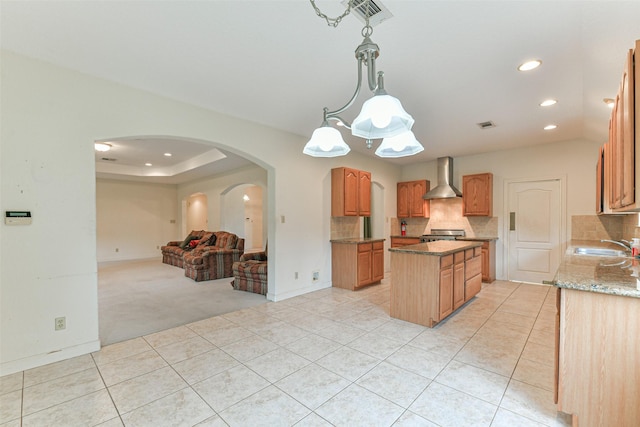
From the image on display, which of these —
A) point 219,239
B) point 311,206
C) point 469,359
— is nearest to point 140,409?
point 469,359

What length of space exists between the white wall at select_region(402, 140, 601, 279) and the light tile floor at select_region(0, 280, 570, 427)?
103 inches

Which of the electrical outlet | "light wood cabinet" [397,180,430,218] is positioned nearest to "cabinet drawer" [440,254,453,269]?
"light wood cabinet" [397,180,430,218]

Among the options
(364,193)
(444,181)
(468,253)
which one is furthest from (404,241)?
(468,253)

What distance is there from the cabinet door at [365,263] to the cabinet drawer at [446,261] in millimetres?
1708

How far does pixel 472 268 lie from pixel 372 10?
3.78m

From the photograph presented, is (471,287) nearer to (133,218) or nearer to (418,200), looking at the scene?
(418,200)

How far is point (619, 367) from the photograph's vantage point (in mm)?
1528

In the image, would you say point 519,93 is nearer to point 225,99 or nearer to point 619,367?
point 619,367

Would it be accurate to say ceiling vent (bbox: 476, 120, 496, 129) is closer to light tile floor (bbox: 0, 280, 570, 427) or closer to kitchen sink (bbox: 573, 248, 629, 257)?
kitchen sink (bbox: 573, 248, 629, 257)

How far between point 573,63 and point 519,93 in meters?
0.64

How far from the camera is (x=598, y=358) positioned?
1.58 m

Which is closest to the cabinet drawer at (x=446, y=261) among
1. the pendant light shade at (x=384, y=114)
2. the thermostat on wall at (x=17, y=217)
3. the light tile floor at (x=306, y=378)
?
the light tile floor at (x=306, y=378)

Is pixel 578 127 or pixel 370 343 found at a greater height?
pixel 578 127

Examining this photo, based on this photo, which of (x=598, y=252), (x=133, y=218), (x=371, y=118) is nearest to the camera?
(x=371, y=118)
